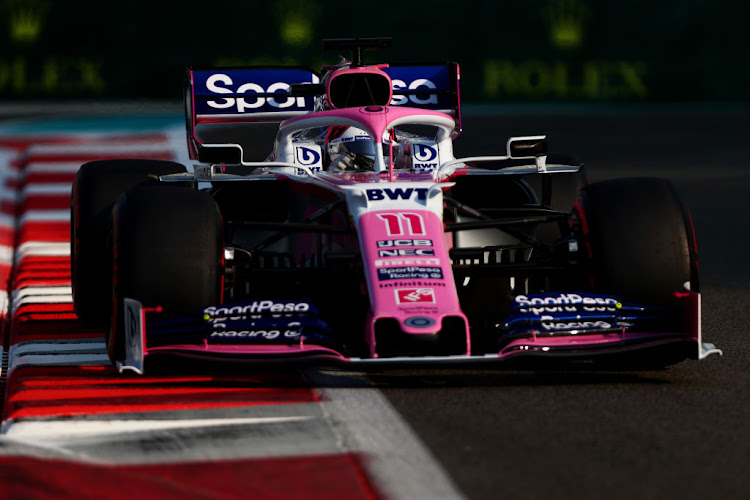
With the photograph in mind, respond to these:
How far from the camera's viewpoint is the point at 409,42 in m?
26.2

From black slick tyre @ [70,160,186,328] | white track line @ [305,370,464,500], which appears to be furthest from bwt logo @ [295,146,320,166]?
white track line @ [305,370,464,500]

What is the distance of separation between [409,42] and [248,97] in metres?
17.1

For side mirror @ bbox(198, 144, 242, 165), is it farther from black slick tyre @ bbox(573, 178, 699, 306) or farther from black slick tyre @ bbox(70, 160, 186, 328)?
black slick tyre @ bbox(573, 178, 699, 306)

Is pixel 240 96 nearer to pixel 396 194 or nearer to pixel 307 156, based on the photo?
pixel 307 156

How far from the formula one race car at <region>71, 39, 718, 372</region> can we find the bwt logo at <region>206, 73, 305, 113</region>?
1.29 m

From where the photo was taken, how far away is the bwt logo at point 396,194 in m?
6.75

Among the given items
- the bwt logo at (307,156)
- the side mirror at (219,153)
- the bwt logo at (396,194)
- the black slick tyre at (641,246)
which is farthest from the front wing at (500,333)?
the bwt logo at (307,156)

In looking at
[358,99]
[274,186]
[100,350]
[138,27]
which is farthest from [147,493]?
[138,27]

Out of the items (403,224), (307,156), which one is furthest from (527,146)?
(307,156)

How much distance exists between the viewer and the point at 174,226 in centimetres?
640

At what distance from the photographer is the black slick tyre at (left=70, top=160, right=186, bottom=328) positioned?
7.63 meters

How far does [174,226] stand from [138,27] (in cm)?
2000

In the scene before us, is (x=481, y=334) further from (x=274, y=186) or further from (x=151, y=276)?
(x=274, y=186)

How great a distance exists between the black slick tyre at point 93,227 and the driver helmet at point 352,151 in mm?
1038
